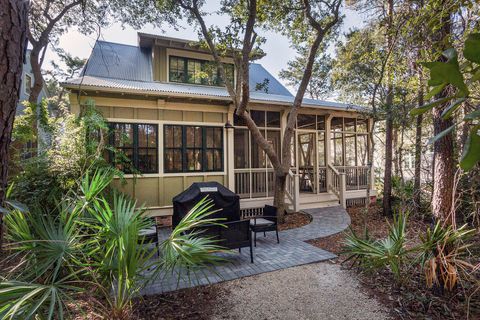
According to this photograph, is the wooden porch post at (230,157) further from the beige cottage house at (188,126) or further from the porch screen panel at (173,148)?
the porch screen panel at (173,148)

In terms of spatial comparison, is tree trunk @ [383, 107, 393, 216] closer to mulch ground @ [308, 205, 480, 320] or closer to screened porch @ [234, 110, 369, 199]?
screened porch @ [234, 110, 369, 199]

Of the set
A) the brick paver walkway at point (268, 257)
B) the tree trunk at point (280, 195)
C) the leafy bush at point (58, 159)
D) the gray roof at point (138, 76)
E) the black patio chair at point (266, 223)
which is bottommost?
the brick paver walkway at point (268, 257)

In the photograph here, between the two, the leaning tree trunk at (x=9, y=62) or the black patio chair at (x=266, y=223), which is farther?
the black patio chair at (x=266, y=223)

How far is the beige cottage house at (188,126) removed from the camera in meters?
7.65

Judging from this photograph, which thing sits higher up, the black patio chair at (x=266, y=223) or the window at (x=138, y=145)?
the window at (x=138, y=145)

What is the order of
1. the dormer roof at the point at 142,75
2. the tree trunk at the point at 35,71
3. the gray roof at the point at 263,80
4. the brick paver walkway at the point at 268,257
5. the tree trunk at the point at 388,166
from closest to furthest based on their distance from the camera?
the brick paver walkway at the point at 268,257, the dormer roof at the point at 142,75, the tree trunk at the point at 388,166, the tree trunk at the point at 35,71, the gray roof at the point at 263,80

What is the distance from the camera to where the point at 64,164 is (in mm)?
5902

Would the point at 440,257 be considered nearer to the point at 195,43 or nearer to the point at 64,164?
the point at 64,164

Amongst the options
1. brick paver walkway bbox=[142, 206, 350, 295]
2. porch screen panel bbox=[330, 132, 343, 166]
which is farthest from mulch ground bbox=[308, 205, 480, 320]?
porch screen panel bbox=[330, 132, 343, 166]

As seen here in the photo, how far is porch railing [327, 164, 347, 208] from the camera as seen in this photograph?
9795mm

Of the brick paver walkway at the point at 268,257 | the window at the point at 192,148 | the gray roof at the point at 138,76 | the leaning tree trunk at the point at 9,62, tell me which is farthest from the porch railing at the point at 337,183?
the leaning tree trunk at the point at 9,62

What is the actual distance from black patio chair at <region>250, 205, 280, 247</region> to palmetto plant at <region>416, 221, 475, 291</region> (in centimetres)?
288

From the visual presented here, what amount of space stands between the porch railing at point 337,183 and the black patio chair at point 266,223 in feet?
15.5

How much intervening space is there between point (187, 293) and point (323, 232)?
4.30m
